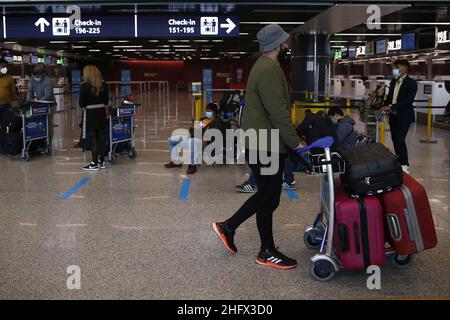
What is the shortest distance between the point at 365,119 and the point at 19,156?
575 cm

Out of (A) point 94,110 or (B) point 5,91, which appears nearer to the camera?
(A) point 94,110

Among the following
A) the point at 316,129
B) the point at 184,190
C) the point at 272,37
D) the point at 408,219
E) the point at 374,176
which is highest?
the point at 272,37

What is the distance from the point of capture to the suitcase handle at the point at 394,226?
349 cm

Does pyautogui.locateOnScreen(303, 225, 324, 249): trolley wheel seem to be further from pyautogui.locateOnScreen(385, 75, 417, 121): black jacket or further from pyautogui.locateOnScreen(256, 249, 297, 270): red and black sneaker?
pyautogui.locateOnScreen(385, 75, 417, 121): black jacket

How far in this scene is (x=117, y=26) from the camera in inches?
357

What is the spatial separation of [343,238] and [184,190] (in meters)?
3.34

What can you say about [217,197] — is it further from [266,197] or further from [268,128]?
[268,128]

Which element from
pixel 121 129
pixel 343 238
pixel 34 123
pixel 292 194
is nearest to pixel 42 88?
pixel 34 123

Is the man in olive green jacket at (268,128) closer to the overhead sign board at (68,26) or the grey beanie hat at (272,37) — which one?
the grey beanie hat at (272,37)

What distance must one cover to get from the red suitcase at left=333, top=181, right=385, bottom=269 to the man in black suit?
13.3ft

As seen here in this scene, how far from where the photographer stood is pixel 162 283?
3.62 metres
